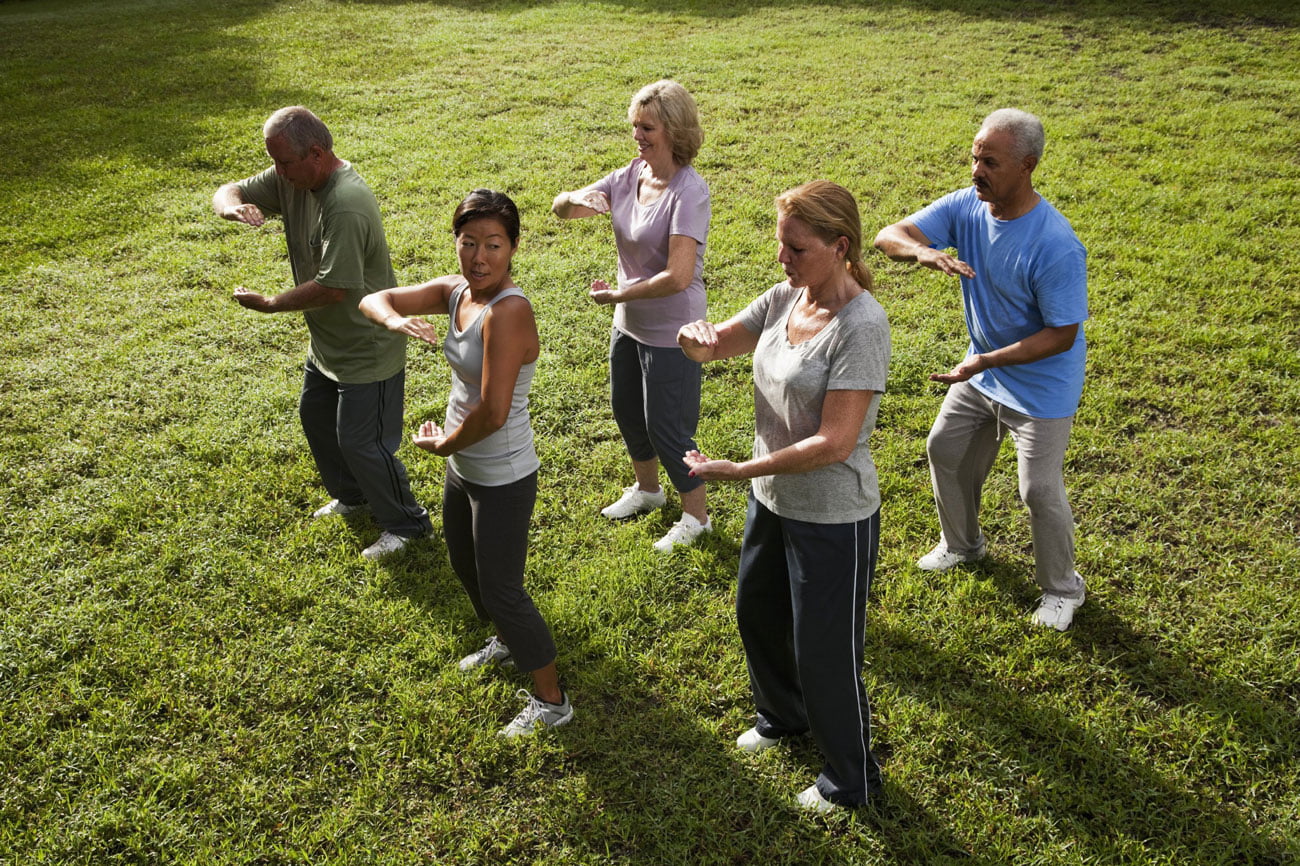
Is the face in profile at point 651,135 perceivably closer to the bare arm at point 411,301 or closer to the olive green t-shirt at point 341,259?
the bare arm at point 411,301

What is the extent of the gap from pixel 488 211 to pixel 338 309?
5.35 feet

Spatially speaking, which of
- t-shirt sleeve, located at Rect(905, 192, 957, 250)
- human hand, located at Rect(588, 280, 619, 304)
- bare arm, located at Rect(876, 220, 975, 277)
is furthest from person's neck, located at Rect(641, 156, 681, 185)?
t-shirt sleeve, located at Rect(905, 192, 957, 250)

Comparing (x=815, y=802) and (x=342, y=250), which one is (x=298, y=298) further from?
(x=815, y=802)

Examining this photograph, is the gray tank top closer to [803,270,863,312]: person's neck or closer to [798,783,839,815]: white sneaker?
[803,270,863,312]: person's neck

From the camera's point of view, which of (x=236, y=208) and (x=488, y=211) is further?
(x=236, y=208)

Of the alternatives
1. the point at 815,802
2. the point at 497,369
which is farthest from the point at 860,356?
the point at 815,802

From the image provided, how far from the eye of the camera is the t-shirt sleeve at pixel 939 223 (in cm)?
453

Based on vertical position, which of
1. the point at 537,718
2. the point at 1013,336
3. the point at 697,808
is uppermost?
the point at 1013,336

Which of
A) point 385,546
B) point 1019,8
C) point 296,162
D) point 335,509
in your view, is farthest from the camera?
point 1019,8

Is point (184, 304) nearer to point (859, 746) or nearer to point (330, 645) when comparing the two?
point (330, 645)

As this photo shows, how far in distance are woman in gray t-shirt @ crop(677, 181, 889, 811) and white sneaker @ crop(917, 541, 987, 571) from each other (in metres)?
1.54

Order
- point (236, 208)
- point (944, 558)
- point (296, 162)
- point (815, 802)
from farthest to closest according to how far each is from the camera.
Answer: point (944, 558) → point (236, 208) → point (296, 162) → point (815, 802)

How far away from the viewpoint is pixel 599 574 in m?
5.10

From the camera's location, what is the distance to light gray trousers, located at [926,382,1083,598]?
4402mm
